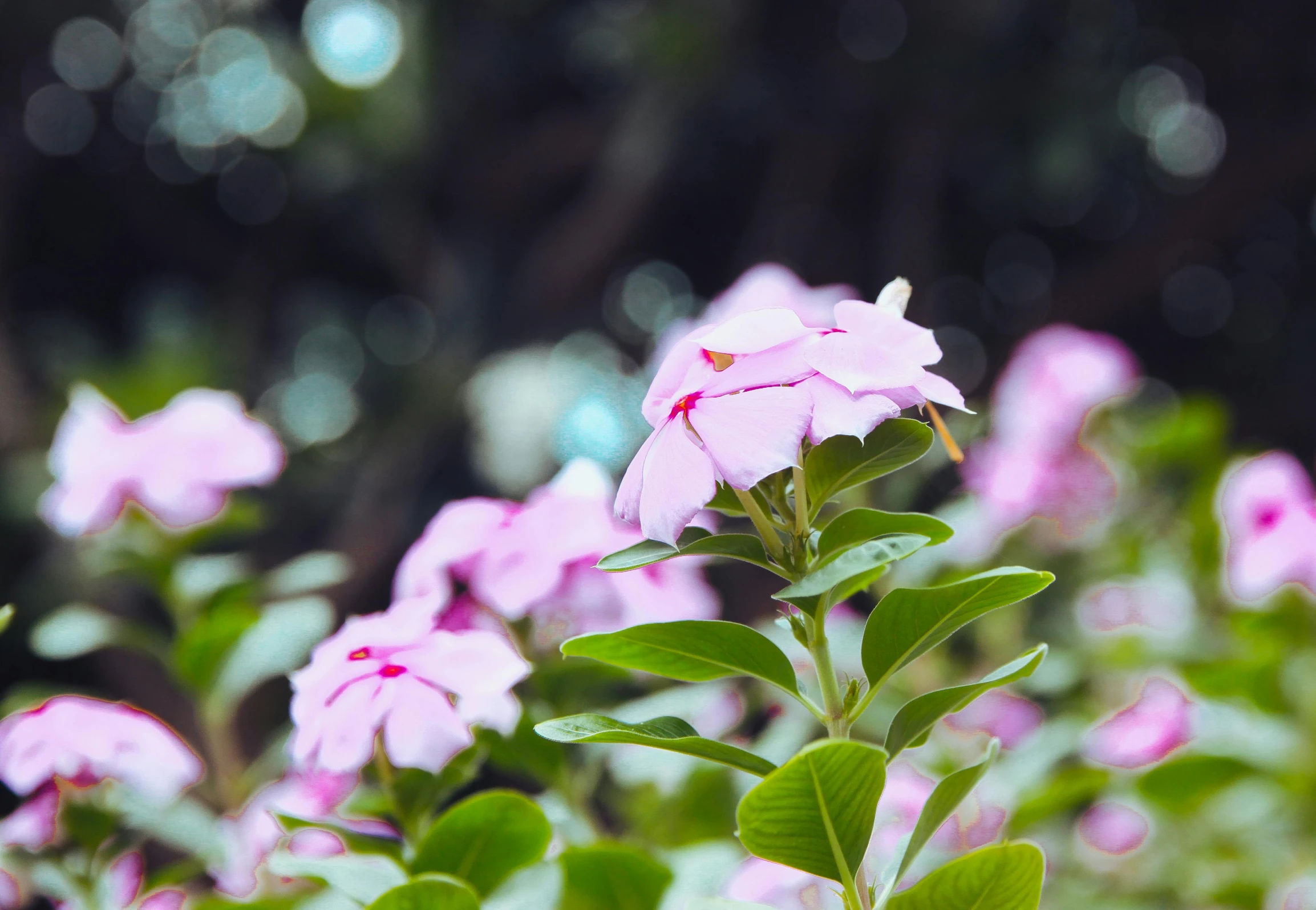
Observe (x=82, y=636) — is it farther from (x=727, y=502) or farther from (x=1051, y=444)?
(x=1051, y=444)

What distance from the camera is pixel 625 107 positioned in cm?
349

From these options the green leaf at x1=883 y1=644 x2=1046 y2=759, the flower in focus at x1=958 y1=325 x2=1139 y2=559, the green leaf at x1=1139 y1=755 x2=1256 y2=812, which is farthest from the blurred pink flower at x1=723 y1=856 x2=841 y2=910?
the flower in focus at x1=958 y1=325 x2=1139 y2=559

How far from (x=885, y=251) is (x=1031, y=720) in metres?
2.01

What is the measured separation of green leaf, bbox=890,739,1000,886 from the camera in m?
0.42

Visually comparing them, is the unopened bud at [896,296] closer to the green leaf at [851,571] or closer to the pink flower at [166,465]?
the green leaf at [851,571]

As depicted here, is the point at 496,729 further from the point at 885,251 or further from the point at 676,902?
the point at 885,251

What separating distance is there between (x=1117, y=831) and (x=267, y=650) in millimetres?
1013

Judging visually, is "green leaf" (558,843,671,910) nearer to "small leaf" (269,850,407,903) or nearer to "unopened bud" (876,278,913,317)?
"small leaf" (269,850,407,903)

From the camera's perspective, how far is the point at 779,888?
0.59 metres

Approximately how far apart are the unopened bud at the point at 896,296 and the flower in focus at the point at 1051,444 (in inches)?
31.7

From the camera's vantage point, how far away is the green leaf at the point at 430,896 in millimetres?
441

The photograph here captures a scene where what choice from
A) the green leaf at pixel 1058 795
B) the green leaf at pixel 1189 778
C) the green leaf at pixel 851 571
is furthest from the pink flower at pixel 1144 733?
the green leaf at pixel 851 571

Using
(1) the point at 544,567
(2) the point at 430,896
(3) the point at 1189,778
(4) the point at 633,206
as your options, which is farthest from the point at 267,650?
(4) the point at 633,206

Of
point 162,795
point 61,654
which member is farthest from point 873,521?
point 61,654
